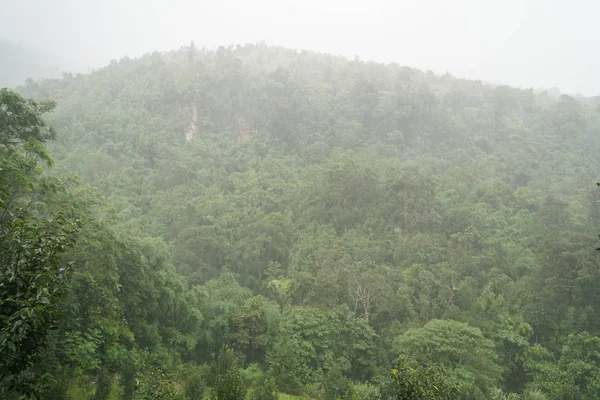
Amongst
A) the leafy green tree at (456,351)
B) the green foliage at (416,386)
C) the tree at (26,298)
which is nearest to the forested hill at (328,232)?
the leafy green tree at (456,351)

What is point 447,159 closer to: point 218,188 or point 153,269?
point 218,188

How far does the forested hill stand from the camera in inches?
565

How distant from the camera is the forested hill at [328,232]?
14359 mm

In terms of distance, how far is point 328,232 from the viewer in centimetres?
2608

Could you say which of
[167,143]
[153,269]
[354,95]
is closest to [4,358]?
[153,269]

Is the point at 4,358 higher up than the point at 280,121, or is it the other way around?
the point at 280,121

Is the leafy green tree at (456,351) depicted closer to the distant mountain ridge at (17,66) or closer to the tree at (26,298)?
the tree at (26,298)

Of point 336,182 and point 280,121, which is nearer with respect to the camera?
point 336,182

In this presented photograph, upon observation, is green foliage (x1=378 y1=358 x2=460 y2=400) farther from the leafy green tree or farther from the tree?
the leafy green tree

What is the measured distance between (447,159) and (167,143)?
96.4 ft

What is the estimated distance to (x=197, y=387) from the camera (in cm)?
977

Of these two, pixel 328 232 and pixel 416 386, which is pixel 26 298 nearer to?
pixel 416 386

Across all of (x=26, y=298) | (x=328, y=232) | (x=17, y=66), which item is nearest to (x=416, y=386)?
(x=26, y=298)

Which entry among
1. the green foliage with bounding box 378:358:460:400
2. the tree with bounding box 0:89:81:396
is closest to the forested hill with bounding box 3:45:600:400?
the green foliage with bounding box 378:358:460:400
